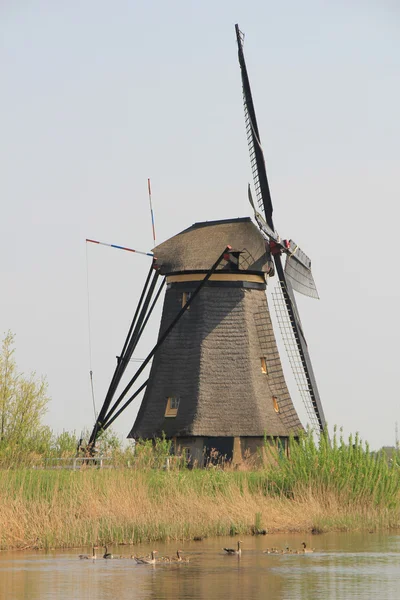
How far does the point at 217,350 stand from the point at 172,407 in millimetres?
2030

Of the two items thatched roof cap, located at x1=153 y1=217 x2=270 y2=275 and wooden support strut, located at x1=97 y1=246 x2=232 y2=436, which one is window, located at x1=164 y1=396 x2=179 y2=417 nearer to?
wooden support strut, located at x1=97 y1=246 x2=232 y2=436

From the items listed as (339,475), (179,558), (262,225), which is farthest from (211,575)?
(262,225)

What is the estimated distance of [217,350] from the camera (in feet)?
103

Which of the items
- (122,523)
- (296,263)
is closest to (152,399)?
(296,263)

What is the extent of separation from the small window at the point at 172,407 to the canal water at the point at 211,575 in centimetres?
1297

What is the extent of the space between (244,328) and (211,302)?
46.2 inches

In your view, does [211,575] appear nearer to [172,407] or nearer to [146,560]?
[146,560]

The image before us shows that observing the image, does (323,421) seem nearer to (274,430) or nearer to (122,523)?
(274,430)

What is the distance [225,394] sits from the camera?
3130 cm

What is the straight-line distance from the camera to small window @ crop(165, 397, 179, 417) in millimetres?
31562

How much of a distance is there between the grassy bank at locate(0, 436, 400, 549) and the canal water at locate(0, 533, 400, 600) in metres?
0.67

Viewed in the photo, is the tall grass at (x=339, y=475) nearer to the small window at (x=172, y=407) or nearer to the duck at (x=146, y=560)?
the duck at (x=146, y=560)

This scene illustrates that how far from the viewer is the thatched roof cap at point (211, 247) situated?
31.7 meters

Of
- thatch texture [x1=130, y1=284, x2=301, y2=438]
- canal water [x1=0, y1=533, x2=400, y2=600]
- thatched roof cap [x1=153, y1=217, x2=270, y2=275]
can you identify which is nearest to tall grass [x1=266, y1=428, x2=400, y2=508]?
canal water [x1=0, y1=533, x2=400, y2=600]
